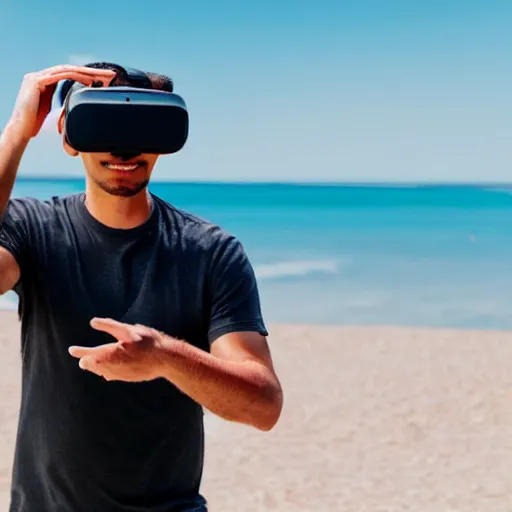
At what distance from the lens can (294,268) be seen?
2639 centimetres

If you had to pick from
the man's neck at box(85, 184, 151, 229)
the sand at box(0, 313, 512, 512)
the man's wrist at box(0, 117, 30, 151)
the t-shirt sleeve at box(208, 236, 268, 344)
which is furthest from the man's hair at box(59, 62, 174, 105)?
the sand at box(0, 313, 512, 512)

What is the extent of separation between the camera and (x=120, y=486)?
181cm

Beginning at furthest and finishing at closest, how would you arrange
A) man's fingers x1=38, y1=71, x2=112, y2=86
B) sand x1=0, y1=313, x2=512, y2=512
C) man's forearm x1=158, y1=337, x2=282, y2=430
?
sand x1=0, y1=313, x2=512, y2=512, man's fingers x1=38, y1=71, x2=112, y2=86, man's forearm x1=158, y1=337, x2=282, y2=430

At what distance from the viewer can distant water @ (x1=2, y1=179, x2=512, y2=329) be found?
1748cm

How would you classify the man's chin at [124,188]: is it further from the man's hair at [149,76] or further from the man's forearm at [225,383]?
the man's forearm at [225,383]

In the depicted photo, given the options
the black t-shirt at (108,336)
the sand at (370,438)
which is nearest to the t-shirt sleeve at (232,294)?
the black t-shirt at (108,336)

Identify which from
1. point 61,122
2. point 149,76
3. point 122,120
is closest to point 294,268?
point 149,76

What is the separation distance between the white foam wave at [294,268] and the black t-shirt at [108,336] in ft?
70.9

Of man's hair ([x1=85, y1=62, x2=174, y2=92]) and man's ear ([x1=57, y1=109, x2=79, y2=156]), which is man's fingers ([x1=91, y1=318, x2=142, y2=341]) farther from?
man's hair ([x1=85, y1=62, x2=174, y2=92])

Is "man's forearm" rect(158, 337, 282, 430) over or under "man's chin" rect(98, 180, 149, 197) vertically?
under

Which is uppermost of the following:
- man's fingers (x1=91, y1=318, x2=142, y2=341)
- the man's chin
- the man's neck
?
the man's chin

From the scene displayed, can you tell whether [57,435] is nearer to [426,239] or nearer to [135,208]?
[135,208]

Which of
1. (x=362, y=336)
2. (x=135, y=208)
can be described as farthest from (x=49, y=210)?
(x=362, y=336)

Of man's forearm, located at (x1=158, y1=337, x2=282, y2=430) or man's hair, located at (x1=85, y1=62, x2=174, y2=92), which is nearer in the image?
man's forearm, located at (x1=158, y1=337, x2=282, y2=430)
